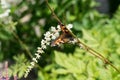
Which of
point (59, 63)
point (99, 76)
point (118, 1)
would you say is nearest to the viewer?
point (99, 76)

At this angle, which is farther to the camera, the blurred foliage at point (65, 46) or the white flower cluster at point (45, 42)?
the blurred foliage at point (65, 46)

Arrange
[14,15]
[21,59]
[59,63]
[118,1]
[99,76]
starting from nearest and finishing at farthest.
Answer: [99,76] → [21,59] → [59,63] → [14,15] → [118,1]

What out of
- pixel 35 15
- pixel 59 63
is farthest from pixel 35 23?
pixel 59 63

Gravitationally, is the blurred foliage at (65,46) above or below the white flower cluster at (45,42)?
above

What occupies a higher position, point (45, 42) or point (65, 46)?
point (65, 46)

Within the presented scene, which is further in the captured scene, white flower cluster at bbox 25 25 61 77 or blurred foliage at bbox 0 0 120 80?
blurred foliage at bbox 0 0 120 80

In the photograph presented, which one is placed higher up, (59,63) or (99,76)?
(59,63)

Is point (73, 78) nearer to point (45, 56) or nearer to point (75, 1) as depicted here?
point (45, 56)

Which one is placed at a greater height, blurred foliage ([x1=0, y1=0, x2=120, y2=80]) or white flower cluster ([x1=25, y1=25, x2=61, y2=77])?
blurred foliage ([x1=0, y1=0, x2=120, y2=80])
